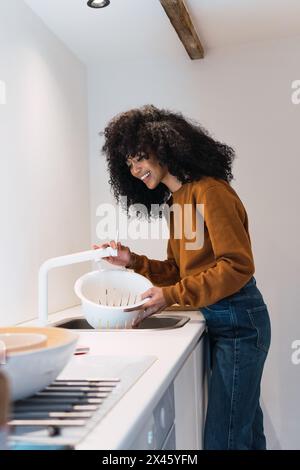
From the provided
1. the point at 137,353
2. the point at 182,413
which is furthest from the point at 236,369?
the point at 137,353

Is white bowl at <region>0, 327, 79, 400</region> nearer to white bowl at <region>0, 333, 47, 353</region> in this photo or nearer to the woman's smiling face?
white bowl at <region>0, 333, 47, 353</region>

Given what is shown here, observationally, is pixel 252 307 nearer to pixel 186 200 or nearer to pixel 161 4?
pixel 186 200

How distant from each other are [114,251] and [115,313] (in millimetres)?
243

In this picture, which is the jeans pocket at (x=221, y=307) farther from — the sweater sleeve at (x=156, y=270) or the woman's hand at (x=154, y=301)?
the sweater sleeve at (x=156, y=270)

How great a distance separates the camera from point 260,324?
4.41 feet

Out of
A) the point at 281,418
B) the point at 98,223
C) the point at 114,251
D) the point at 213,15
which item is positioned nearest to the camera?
the point at 114,251

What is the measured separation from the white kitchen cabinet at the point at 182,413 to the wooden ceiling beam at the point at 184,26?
3.69 ft

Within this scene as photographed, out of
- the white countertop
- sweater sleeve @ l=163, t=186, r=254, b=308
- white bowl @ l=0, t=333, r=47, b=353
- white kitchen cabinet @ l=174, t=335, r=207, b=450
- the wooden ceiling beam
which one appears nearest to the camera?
the white countertop

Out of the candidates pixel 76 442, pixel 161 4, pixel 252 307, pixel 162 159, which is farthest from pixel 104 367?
pixel 161 4

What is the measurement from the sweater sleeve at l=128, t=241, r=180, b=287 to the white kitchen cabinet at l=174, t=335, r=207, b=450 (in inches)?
12.0

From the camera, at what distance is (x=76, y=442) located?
56cm

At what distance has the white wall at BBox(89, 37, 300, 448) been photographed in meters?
2.01

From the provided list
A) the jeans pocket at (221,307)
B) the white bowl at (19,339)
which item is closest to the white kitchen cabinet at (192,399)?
the jeans pocket at (221,307)

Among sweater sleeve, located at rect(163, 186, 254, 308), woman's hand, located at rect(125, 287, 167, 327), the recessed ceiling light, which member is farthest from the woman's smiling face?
A: the recessed ceiling light
